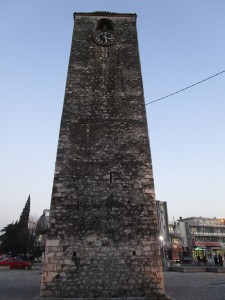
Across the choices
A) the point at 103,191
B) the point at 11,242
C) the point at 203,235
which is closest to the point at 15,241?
the point at 11,242

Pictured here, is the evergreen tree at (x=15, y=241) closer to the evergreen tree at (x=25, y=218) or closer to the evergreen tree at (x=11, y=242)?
the evergreen tree at (x=11, y=242)

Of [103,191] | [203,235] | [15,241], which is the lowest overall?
[103,191]

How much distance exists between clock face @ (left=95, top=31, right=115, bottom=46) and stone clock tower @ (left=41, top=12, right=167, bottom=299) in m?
0.81

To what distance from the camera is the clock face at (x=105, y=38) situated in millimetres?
14766

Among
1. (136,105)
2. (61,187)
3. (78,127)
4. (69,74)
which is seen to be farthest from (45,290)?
(69,74)

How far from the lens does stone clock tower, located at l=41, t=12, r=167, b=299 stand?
9.16m

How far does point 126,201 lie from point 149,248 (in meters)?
1.91

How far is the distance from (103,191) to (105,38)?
9.16 metres

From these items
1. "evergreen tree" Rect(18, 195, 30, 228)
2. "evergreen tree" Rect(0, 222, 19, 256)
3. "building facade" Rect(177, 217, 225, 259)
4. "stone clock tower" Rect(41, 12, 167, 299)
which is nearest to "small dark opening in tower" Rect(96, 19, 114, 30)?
"stone clock tower" Rect(41, 12, 167, 299)

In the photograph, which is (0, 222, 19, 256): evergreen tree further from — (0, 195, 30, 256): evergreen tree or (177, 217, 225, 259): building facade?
(177, 217, 225, 259): building facade

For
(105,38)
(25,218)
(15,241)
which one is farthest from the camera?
(25,218)

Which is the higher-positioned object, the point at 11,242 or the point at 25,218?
the point at 25,218

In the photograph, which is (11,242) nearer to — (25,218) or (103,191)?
(25,218)

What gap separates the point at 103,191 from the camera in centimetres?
1053
